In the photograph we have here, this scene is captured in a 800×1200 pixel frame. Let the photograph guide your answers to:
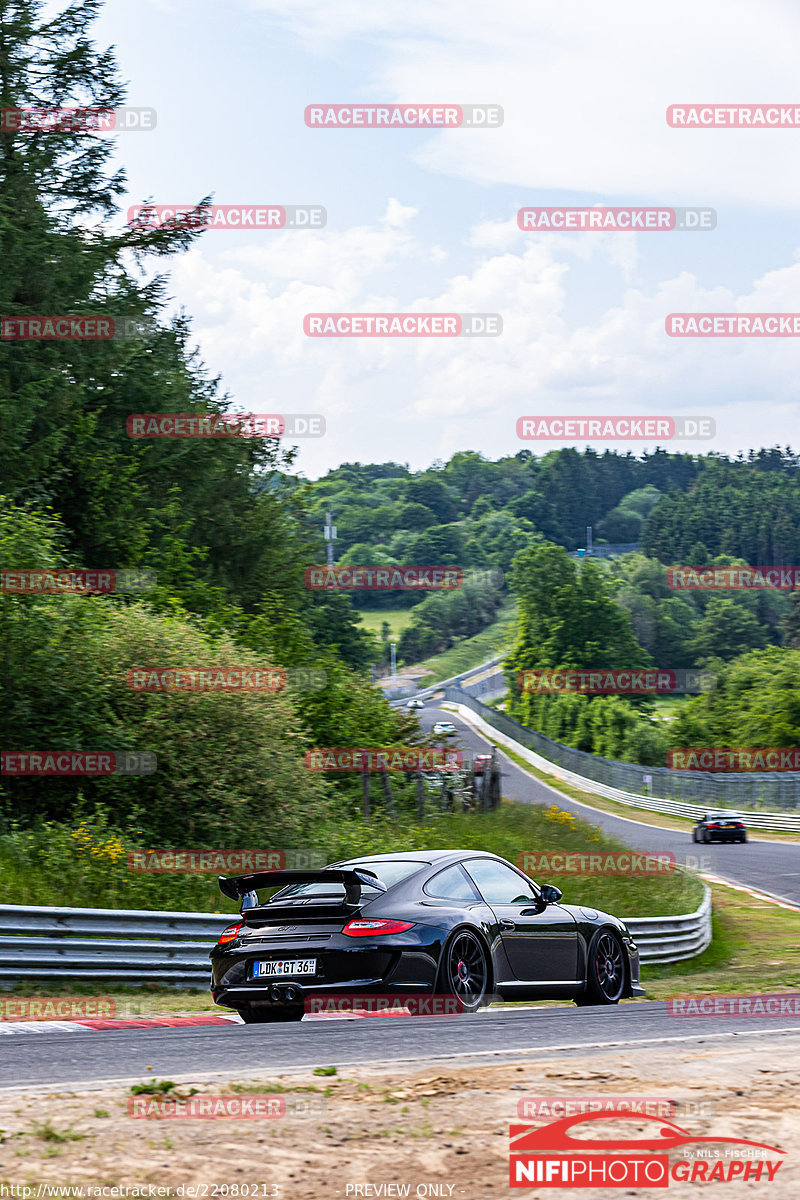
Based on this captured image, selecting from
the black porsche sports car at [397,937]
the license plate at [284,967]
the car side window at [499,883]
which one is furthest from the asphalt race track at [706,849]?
the license plate at [284,967]

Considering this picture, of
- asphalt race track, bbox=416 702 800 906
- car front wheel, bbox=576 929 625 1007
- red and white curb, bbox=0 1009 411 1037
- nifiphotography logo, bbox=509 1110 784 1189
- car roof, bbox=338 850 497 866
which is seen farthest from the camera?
asphalt race track, bbox=416 702 800 906

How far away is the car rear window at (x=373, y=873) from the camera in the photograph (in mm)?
8781

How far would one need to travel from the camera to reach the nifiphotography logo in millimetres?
4395

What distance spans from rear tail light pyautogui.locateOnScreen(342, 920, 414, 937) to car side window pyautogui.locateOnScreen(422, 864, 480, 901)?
1.65ft

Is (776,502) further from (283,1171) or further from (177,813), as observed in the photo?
(283,1171)

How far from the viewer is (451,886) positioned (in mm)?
9078

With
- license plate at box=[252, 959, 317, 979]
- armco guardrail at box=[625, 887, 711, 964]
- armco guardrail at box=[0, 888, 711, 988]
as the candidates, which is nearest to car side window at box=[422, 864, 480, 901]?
license plate at box=[252, 959, 317, 979]

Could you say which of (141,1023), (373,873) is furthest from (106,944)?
(373,873)

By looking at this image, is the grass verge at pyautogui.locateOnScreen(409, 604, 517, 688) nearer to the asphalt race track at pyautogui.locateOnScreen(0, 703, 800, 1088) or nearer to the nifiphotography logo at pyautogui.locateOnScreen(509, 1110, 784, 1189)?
the asphalt race track at pyautogui.locateOnScreen(0, 703, 800, 1088)

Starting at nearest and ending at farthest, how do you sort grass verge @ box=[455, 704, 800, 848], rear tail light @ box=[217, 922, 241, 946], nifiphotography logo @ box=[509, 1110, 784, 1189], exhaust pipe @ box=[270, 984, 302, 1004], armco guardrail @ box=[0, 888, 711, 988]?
nifiphotography logo @ box=[509, 1110, 784, 1189] < exhaust pipe @ box=[270, 984, 302, 1004] < rear tail light @ box=[217, 922, 241, 946] < armco guardrail @ box=[0, 888, 711, 988] < grass verge @ box=[455, 704, 800, 848]

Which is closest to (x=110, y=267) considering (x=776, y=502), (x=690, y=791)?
(x=690, y=791)

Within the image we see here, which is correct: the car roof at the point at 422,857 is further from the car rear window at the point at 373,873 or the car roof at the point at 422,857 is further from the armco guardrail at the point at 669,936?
the armco guardrail at the point at 669,936

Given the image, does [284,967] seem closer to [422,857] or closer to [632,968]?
[422,857]

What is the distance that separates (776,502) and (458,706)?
7543cm
